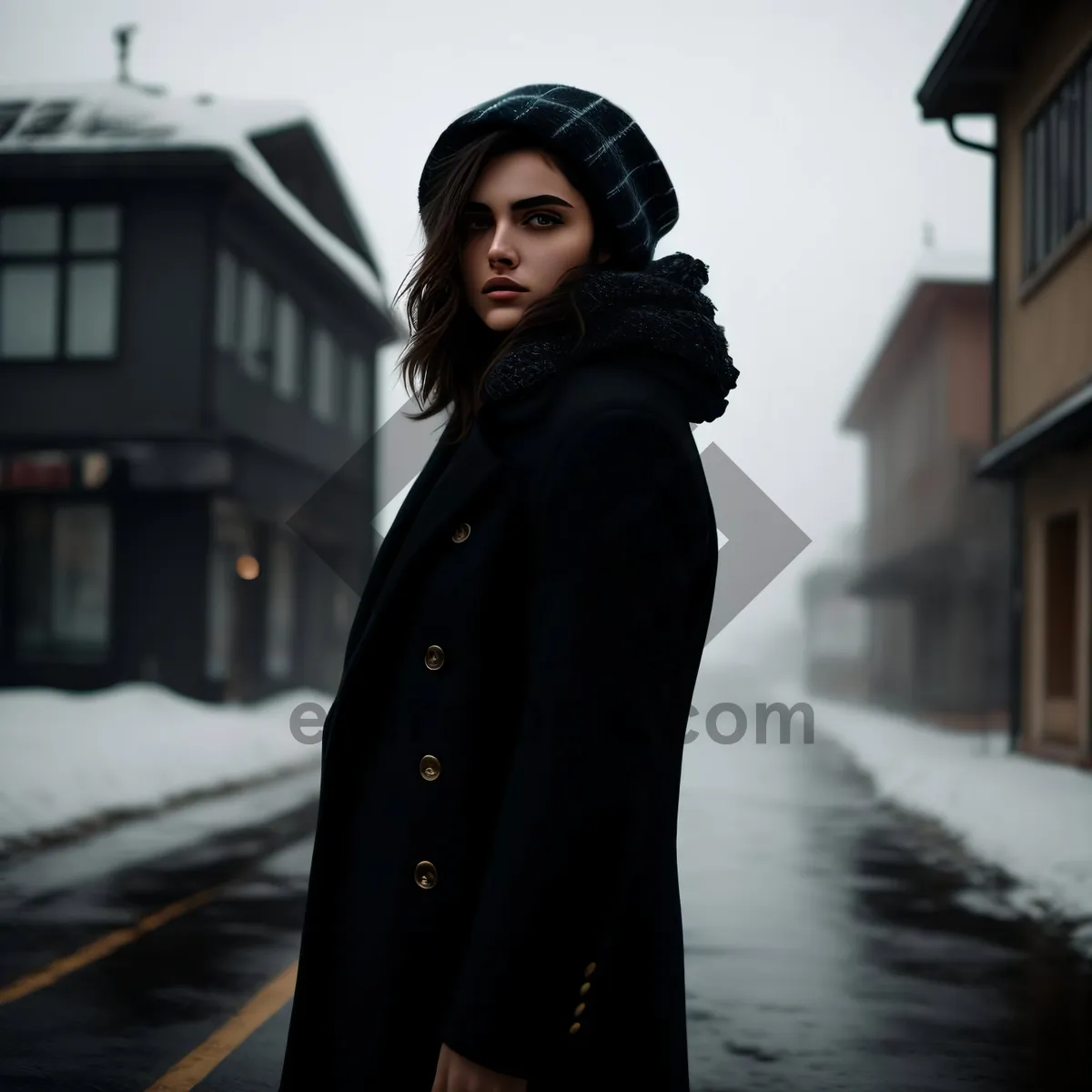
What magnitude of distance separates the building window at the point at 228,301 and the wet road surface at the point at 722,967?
13.2m

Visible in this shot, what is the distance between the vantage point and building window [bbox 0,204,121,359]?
2297 centimetres

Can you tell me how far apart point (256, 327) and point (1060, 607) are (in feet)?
45.7

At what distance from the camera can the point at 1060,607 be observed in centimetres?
1711

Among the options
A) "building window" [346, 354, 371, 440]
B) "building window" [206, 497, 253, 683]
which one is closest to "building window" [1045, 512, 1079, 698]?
"building window" [206, 497, 253, 683]

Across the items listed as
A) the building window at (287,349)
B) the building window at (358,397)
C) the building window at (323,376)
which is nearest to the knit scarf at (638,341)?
the building window at (287,349)

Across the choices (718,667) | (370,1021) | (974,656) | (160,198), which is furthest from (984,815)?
(718,667)

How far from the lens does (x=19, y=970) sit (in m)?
6.42

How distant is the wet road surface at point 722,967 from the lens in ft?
16.8

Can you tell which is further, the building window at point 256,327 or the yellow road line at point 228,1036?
the building window at point 256,327

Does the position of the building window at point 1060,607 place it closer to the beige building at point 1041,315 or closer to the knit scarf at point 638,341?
the beige building at point 1041,315

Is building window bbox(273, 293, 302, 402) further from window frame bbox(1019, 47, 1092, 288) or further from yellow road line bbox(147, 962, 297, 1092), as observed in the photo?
yellow road line bbox(147, 962, 297, 1092)

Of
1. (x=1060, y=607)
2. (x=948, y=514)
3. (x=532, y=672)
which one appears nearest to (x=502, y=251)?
(x=532, y=672)

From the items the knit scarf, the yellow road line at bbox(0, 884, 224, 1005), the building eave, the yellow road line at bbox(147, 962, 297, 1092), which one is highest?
the building eave

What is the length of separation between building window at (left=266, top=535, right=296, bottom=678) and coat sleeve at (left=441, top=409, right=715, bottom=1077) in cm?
2531
